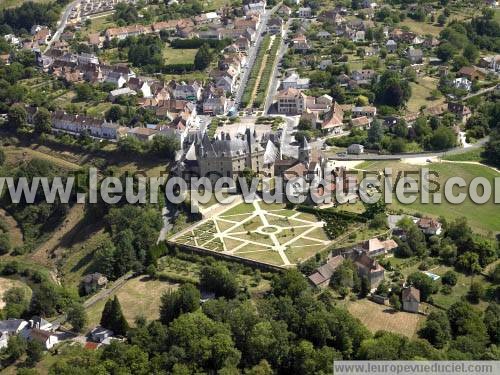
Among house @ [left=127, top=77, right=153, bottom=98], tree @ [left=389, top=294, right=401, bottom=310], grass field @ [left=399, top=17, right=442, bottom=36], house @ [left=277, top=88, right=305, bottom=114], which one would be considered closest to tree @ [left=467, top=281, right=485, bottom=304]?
tree @ [left=389, top=294, right=401, bottom=310]

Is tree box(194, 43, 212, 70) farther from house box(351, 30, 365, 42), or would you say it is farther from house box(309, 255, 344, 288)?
house box(309, 255, 344, 288)

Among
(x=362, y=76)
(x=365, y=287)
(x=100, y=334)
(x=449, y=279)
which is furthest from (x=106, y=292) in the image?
(x=362, y=76)

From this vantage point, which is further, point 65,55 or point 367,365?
point 65,55

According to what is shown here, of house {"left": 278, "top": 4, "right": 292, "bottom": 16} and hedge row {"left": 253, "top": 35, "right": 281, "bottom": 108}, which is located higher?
house {"left": 278, "top": 4, "right": 292, "bottom": 16}

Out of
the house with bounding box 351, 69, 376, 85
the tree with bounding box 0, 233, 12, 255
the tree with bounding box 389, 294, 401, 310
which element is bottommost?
the tree with bounding box 0, 233, 12, 255

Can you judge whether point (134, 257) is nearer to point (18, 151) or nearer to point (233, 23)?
point (18, 151)

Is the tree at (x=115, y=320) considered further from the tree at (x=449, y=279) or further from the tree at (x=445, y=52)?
the tree at (x=445, y=52)

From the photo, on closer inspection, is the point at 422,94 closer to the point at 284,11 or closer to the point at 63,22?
the point at 284,11

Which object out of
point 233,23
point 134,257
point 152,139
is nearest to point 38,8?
point 233,23
